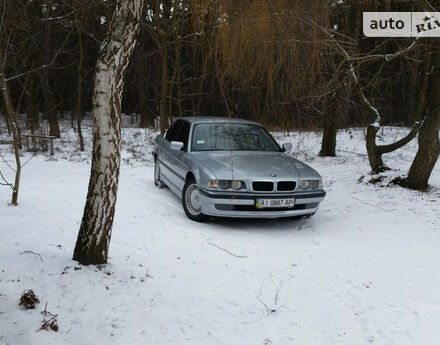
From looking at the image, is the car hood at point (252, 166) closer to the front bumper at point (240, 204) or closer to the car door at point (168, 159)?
the front bumper at point (240, 204)

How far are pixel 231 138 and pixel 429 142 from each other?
3949mm

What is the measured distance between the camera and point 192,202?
6.84m

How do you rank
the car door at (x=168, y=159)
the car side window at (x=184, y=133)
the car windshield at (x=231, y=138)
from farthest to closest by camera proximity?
the car door at (x=168, y=159) → the car side window at (x=184, y=133) → the car windshield at (x=231, y=138)

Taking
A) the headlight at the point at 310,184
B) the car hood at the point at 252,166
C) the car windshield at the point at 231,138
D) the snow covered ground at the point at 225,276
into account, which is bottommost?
the snow covered ground at the point at 225,276

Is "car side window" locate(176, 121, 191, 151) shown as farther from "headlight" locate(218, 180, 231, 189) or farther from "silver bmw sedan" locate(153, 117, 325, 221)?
"headlight" locate(218, 180, 231, 189)

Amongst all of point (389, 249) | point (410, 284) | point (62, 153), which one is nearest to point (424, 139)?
point (389, 249)

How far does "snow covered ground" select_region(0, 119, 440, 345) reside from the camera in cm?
365

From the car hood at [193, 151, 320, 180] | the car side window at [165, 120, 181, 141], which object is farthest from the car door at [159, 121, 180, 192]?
the car hood at [193, 151, 320, 180]

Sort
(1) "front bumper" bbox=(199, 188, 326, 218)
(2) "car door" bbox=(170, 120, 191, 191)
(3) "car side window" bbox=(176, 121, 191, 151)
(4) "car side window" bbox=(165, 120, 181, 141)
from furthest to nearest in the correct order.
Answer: (4) "car side window" bbox=(165, 120, 181, 141) → (3) "car side window" bbox=(176, 121, 191, 151) → (2) "car door" bbox=(170, 120, 191, 191) → (1) "front bumper" bbox=(199, 188, 326, 218)

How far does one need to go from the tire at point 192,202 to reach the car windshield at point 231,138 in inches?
32.1

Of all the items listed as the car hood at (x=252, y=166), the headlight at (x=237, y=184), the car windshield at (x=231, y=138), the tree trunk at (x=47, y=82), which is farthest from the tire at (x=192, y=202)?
the tree trunk at (x=47, y=82)

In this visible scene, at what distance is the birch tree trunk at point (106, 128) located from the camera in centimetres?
395

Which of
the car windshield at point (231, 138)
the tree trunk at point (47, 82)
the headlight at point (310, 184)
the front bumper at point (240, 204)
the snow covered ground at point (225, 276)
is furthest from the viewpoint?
the tree trunk at point (47, 82)

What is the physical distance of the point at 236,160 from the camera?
6883 millimetres
